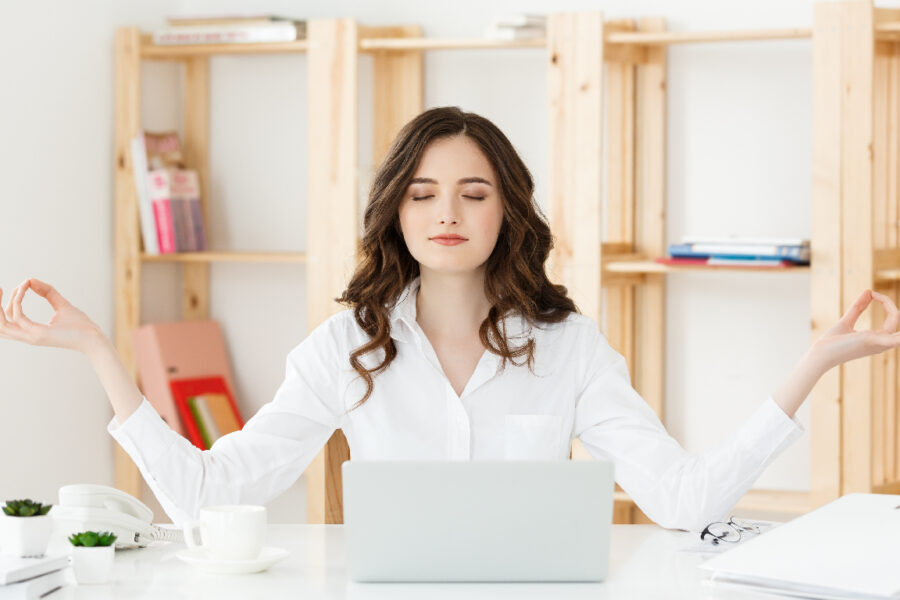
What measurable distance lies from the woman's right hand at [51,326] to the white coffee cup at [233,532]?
1.18 ft

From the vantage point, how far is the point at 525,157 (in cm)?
352

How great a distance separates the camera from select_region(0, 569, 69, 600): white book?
1356mm

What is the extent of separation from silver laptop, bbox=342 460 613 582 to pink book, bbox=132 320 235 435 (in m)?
2.15

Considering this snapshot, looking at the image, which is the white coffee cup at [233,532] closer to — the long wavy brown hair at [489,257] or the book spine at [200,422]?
the long wavy brown hair at [489,257]

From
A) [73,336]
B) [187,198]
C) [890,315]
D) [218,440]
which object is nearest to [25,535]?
[73,336]

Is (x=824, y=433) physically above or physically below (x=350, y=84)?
below

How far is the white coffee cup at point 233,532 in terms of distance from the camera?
4.92 feet

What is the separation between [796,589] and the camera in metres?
1.36

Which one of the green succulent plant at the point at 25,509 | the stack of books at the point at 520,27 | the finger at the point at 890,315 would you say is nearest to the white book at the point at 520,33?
the stack of books at the point at 520,27

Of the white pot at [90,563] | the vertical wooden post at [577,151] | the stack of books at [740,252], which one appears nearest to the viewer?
the white pot at [90,563]

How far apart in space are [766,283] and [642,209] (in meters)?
0.39

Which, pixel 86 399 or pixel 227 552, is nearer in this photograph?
pixel 227 552

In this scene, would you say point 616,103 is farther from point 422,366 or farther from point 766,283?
point 422,366

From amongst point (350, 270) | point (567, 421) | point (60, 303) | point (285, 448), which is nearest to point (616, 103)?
point (350, 270)
